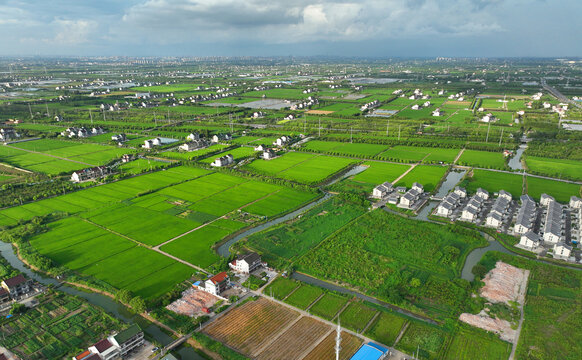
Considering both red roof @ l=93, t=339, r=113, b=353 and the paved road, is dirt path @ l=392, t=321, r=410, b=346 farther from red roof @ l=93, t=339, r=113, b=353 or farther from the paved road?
the paved road

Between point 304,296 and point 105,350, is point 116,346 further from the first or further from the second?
point 304,296

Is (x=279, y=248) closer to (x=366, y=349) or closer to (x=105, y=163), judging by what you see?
(x=366, y=349)

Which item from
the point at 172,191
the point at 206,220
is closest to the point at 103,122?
the point at 172,191

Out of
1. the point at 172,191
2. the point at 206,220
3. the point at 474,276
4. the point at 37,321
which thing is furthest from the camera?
the point at 172,191

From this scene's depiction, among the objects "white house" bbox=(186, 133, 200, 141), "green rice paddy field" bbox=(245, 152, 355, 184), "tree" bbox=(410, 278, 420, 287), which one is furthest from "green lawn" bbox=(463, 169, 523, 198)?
"white house" bbox=(186, 133, 200, 141)

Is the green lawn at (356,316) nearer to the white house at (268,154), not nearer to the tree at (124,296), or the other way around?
the tree at (124,296)

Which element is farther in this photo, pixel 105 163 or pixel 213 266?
pixel 105 163
